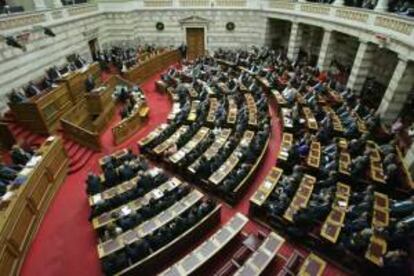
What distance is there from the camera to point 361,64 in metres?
14.6

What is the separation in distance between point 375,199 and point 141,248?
284 inches

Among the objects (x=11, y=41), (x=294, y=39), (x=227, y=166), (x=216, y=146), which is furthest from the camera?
(x=294, y=39)

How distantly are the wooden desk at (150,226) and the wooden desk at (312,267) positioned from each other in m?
3.60

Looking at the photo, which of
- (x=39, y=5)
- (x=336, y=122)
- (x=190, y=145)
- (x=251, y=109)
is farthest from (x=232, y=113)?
(x=39, y=5)

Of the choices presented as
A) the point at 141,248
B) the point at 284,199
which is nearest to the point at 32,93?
the point at 141,248

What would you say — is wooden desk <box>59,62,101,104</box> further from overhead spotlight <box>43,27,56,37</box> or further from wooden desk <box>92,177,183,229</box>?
wooden desk <box>92,177,183,229</box>

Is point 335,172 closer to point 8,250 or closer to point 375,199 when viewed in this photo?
point 375,199

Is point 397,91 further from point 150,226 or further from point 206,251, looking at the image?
point 150,226

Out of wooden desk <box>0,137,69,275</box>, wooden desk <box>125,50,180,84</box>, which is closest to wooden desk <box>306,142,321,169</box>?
wooden desk <box>0,137,69,275</box>

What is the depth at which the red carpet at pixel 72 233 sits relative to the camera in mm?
7656

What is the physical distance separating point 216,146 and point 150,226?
461 centimetres

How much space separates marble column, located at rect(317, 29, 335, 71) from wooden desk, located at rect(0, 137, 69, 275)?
51.9 ft

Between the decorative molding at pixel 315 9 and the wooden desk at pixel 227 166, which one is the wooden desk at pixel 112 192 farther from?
the decorative molding at pixel 315 9

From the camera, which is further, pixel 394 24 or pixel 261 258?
pixel 394 24
